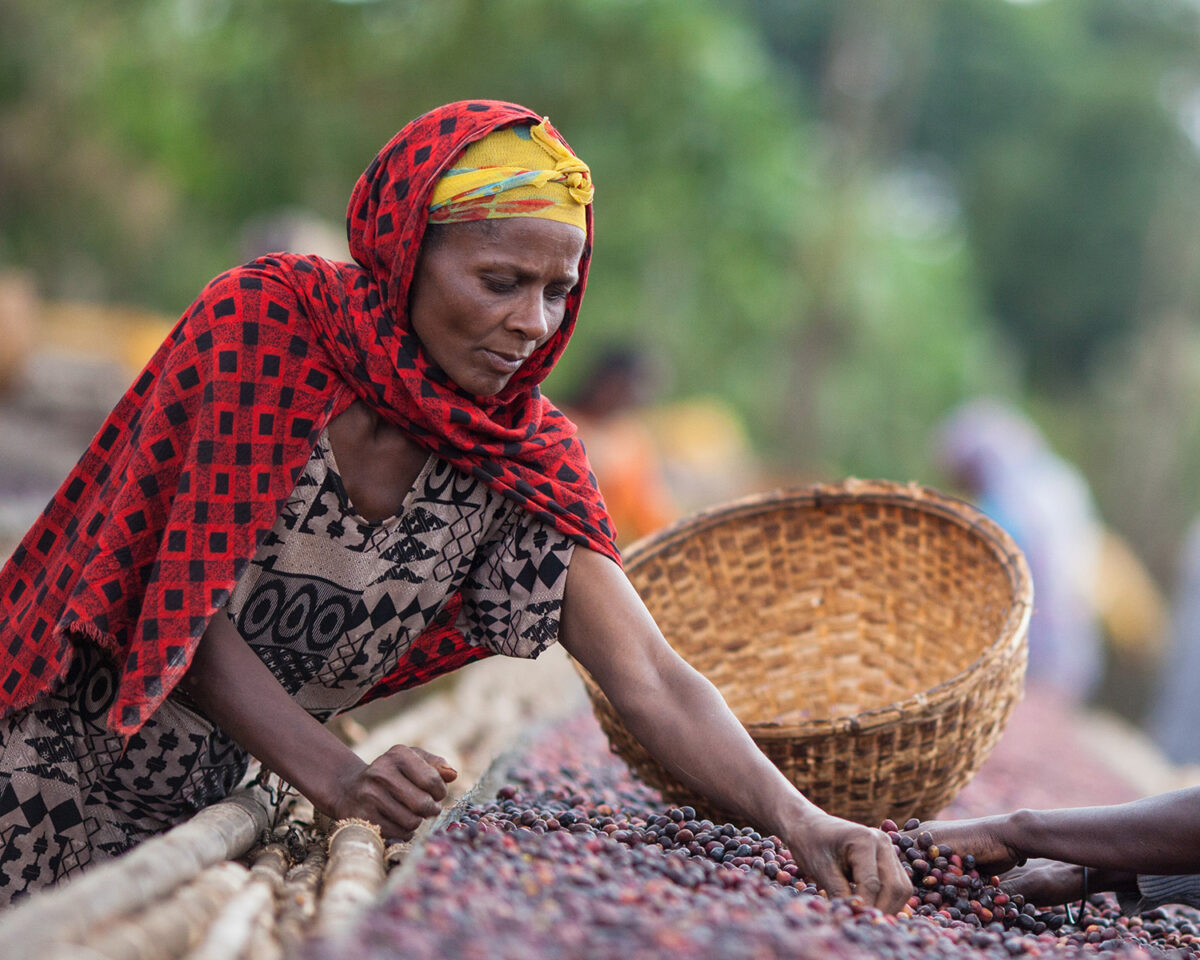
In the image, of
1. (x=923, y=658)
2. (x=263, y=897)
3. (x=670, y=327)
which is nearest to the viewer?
(x=263, y=897)

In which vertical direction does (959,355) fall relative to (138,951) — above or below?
above

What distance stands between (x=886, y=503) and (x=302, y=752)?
1716 millimetres

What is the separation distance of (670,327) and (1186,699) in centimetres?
937

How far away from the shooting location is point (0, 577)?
7.86 ft

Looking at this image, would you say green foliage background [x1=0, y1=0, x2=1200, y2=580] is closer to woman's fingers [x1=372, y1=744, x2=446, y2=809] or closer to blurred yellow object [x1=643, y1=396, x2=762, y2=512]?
blurred yellow object [x1=643, y1=396, x2=762, y2=512]

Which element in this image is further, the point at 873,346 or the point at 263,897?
the point at 873,346

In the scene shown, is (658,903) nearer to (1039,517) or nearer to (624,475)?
(624,475)

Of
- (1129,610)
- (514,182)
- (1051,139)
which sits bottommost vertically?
(1129,610)

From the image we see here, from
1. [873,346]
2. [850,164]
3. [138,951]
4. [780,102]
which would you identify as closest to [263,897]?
[138,951]

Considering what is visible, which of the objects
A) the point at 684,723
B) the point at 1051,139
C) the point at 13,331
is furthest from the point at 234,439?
the point at 1051,139

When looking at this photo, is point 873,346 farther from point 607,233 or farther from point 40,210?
point 40,210

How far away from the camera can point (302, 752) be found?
7.08ft

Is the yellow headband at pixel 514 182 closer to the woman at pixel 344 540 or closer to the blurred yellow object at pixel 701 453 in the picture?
the woman at pixel 344 540

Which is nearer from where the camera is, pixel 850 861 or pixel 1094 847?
pixel 850 861
